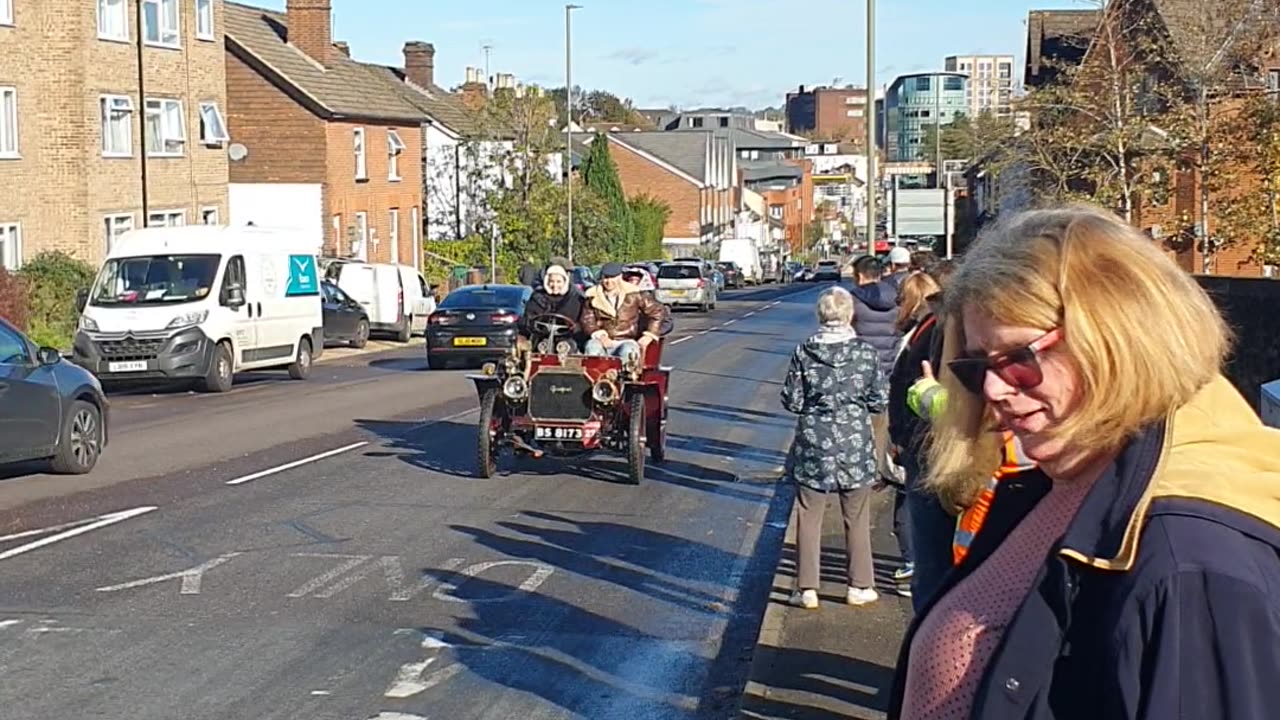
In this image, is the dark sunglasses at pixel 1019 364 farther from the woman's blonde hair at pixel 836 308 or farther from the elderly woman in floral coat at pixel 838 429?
the woman's blonde hair at pixel 836 308

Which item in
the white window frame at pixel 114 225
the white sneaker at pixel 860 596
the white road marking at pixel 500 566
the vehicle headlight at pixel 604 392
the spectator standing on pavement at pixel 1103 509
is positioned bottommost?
the white road marking at pixel 500 566

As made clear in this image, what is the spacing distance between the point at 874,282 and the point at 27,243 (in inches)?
1068

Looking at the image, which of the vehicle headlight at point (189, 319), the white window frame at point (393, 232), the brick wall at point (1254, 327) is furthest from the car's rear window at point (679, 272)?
the brick wall at point (1254, 327)

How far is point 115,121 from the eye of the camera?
3734cm

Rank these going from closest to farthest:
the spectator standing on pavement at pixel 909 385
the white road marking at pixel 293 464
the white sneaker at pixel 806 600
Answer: the spectator standing on pavement at pixel 909 385 → the white sneaker at pixel 806 600 → the white road marking at pixel 293 464

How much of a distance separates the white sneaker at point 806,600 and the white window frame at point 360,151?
1662 inches

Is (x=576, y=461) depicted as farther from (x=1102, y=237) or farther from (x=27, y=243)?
(x=27, y=243)

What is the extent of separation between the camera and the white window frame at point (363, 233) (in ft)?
162

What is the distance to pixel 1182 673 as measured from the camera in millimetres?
2039

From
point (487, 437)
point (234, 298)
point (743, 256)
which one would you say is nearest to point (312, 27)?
point (234, 298)

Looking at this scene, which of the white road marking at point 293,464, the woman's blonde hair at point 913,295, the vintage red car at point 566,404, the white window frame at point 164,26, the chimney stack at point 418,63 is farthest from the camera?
the chimney stack at point 418,63

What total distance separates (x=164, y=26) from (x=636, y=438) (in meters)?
29.2

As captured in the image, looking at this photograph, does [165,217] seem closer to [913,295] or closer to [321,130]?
[321,130]

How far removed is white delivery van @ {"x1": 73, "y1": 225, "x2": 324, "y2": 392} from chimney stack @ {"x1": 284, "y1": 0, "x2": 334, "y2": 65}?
25.1 metres
